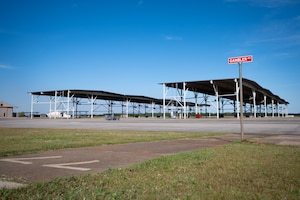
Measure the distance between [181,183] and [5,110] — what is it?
10095 cm

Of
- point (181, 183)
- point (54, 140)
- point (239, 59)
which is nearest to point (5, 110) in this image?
point (54, 140)

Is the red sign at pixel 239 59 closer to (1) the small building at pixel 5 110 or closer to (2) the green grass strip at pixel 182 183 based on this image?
(2) the green grass strip at pixel 182 183

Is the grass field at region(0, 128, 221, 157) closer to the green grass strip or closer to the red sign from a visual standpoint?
the green grass strip

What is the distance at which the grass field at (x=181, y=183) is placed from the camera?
12.4 ft

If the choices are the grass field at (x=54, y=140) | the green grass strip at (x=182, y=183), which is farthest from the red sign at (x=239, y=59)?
the green grass strip at (x=182, y=183)

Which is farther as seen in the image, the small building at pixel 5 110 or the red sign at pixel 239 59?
the small building at pixel 5 110

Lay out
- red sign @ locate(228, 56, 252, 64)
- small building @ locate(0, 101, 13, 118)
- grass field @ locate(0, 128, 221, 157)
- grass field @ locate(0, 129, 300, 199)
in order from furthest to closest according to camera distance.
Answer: small building @ locate(0, 101, 13, 118) < red sign @ locate(228, 56, 252, 64) < grass field @ locate(0, 128, 221, 157) < grass field @ locate(0, 129, 300, 199)

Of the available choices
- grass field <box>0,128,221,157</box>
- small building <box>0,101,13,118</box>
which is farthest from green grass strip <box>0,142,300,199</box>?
small building <box>0,101,13,118</box>

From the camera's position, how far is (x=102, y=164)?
652cm

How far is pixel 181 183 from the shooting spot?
4438 mm

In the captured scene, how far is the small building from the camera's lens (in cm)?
9012

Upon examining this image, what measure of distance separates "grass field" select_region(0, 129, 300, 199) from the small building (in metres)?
98.7

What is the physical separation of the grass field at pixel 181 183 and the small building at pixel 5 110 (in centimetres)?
9867

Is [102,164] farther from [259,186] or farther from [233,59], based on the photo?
[233,59]
